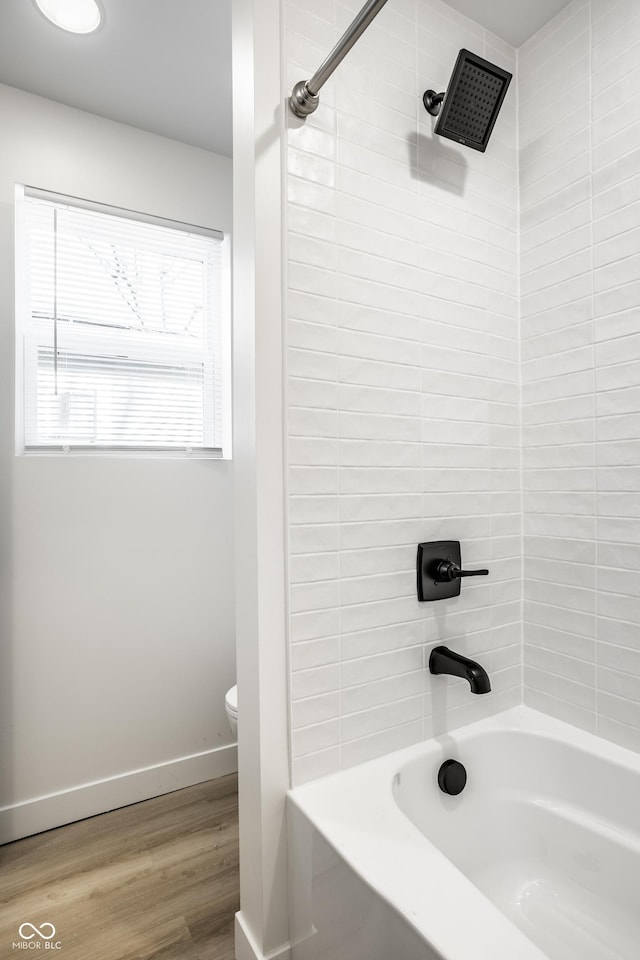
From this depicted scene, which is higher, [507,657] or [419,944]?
[507,657]

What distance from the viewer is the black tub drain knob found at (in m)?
1.34

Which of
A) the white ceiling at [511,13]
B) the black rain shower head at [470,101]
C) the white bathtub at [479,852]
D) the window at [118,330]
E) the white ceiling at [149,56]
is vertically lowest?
the white bathtub at [479,852]

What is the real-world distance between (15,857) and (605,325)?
249 centimetres

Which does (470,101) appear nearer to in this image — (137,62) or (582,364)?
(582,364)

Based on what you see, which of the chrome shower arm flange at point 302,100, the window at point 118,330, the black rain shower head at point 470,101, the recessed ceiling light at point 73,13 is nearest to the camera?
the chrome shower arm flange at point 302,100

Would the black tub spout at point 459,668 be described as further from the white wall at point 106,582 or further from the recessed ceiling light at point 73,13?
the recessed ceiling light at point 73,13

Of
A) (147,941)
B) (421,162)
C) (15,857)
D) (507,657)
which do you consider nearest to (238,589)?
(507,657)

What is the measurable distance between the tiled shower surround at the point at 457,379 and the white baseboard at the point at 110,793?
3.86 ft

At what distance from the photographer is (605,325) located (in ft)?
4.60

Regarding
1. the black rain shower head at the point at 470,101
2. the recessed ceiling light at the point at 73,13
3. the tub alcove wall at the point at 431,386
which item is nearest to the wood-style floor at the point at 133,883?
the tub alcove wall at the point at 431,386

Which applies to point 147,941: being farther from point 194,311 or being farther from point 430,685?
point 194,311

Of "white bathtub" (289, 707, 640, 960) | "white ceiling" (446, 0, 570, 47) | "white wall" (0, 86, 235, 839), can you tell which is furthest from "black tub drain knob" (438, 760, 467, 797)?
"white ceiling" (446, 0, 570, 47)

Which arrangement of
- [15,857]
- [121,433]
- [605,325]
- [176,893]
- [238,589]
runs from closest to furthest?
1. [238,589]
2. [605,325]
3. [176,893]
4. [15,857]
5. [121,433]

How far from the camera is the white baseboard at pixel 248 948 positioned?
1.21 metres
